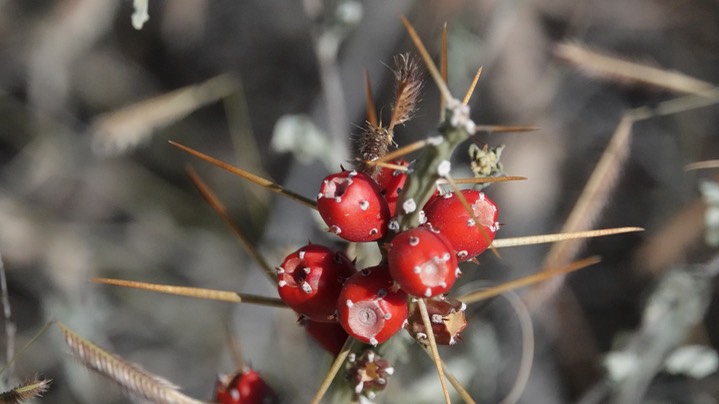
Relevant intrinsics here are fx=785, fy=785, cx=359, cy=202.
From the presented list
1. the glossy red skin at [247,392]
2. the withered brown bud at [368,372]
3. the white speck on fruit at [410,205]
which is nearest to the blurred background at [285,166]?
the glossy red skin at [247,392]

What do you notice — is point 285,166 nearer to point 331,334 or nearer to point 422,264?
point 331,334

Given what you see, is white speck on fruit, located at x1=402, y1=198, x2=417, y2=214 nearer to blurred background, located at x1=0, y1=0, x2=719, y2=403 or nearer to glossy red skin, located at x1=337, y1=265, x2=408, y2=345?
glossy red skin, located at x1=337, y1=265, x2=408, y2=345

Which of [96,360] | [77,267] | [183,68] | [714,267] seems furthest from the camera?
[183,68]

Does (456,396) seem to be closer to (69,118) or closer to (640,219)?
(640,219)

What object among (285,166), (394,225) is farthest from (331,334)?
(285,166)

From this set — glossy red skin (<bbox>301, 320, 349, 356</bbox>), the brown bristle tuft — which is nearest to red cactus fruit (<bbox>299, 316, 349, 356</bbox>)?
glossy red skin (<bbox>301, 320, 349, 356</bbox>)

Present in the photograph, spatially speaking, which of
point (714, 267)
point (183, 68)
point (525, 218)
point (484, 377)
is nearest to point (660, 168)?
point (525, 218)

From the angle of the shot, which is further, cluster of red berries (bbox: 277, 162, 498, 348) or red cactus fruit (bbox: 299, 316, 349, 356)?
red cactus fruit (bbox: 299, 316, 349, 356)
